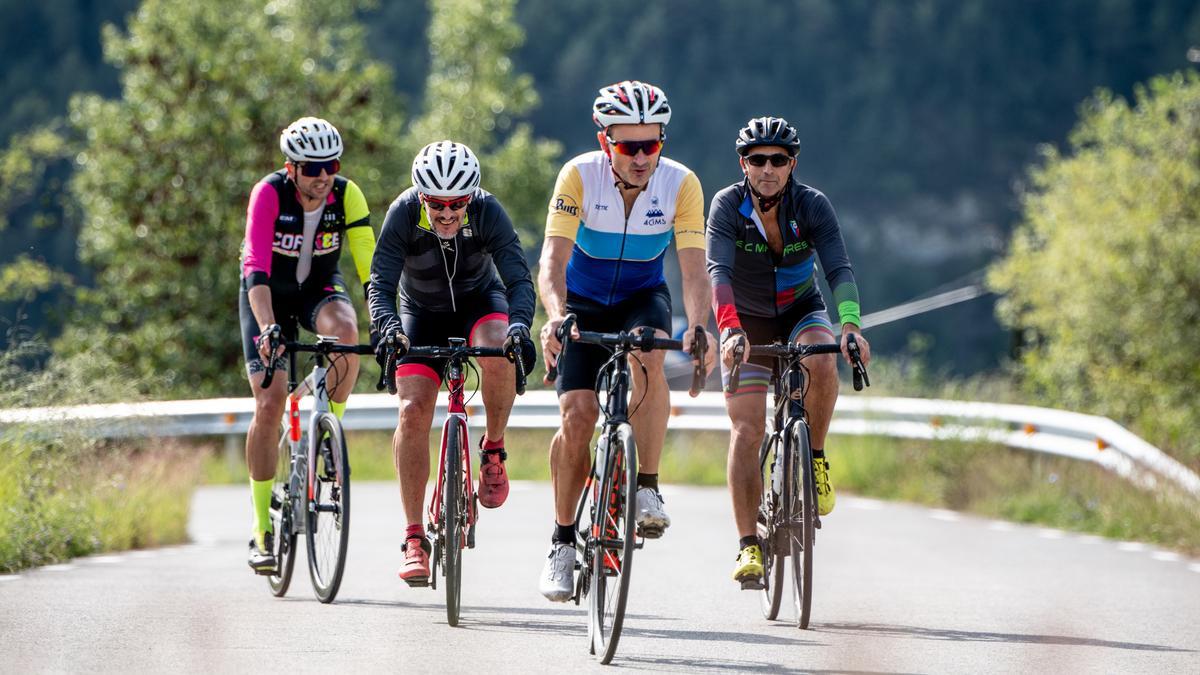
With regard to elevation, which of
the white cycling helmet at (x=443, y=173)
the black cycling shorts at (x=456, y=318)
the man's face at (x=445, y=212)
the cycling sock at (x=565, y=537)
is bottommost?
the cycling sock at (x=565, y=537)

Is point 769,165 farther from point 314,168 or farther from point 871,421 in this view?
point 871,421

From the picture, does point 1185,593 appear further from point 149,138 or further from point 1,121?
point 1,121

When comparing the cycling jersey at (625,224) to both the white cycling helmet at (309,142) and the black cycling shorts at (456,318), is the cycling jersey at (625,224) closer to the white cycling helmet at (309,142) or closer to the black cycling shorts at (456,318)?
the black cycling shorts at (456,318)

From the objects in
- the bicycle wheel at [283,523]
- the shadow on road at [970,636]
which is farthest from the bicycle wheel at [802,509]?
the bicycle wheel at [283,523]

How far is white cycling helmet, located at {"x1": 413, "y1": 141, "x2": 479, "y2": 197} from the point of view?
8.64 m

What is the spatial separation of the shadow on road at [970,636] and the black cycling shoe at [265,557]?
2873 millimetres

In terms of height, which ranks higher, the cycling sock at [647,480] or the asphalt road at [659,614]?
the cycling sock at [647,480]

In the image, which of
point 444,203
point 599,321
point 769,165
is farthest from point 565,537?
point 769,165

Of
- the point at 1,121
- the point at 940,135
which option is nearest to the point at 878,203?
the point at 940,135

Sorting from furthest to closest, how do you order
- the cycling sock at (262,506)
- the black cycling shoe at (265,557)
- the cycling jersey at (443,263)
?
the cycling sock at (262,506), the black cycling shoe at (265,557), the cycling jersey at (443,263)

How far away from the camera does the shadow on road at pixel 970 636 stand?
8617mm

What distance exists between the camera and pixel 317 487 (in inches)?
375

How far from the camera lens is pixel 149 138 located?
33.6 metres

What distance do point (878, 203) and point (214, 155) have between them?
329ft
